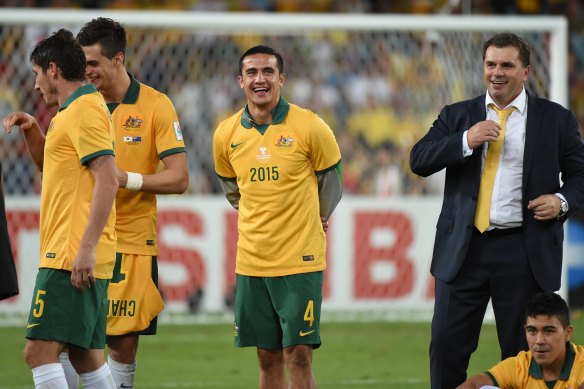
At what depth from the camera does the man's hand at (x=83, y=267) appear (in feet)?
16.8

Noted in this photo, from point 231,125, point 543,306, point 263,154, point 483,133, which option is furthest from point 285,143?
point 543,306

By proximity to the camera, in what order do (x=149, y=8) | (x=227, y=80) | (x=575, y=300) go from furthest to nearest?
(x=149, y=8), (x=227, y=80), (x=575, y=300)

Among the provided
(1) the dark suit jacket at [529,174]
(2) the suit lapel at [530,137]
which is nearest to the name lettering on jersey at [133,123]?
(1) the dark suit jacket at [529,174]

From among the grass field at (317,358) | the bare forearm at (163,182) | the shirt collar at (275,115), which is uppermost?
the shirt collar at (275,115)

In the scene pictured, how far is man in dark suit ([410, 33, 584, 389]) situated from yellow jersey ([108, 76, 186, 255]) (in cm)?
144

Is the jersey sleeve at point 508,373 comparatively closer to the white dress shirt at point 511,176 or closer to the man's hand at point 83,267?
the white dress shirt at point 511,176

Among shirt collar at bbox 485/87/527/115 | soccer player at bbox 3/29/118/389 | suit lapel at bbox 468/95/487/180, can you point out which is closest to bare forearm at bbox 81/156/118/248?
soccer player at bbox 3/29/118/389

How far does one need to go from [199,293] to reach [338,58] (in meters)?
4.19

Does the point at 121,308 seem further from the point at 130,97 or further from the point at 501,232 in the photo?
the point at 501,232

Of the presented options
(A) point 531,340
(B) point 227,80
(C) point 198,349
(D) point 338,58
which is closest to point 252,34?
(B) point 227,80

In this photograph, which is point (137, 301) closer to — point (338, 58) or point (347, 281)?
point (347, 281)

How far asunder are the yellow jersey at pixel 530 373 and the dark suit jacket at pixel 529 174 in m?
0.40

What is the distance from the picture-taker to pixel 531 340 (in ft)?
18.5

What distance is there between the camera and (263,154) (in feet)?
20.2
